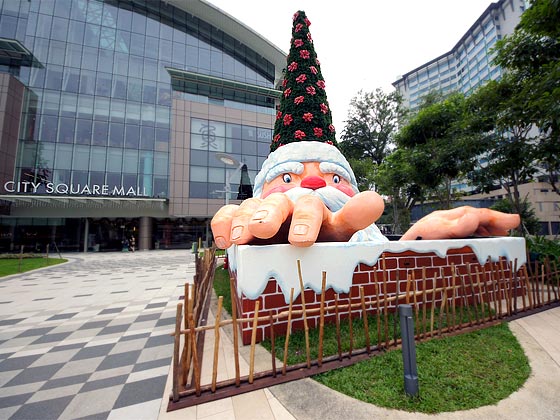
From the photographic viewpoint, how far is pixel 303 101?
5211 mm

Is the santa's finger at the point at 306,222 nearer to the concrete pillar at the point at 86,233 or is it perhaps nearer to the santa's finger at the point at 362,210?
the santa's finger at the point at 362,210

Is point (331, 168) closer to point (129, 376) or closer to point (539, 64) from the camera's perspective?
point (129, 376)

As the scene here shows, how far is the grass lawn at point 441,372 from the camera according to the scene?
2123 mm

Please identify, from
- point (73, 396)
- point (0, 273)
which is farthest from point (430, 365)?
point (0, 273)

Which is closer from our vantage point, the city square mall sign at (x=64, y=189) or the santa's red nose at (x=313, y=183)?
the santa's red nose at (x=313, y=183)

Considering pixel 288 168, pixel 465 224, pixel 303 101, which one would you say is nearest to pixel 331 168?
pixel 288 168

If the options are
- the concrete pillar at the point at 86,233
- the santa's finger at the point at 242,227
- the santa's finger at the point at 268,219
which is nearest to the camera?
the santa's finger at the point at 268,219

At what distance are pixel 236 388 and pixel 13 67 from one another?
30339 millimetres

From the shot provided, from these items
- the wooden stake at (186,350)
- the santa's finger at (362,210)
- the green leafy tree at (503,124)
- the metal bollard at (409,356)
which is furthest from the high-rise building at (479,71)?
the wooden stake at (186,350)

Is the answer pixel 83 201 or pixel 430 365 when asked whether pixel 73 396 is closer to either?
pixel 430 365

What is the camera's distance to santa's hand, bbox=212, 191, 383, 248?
299 cm

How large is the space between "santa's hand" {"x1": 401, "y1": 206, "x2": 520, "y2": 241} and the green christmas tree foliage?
2666 mm

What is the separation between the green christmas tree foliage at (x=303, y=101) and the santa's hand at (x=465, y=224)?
105 inches

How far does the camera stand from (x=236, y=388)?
232 cm
